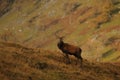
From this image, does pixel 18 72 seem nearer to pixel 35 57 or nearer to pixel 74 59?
pixel 35 57

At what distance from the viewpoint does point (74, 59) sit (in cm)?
4828

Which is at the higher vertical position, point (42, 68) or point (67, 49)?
point (67, 49)

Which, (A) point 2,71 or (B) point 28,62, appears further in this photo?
(B) point 28,62

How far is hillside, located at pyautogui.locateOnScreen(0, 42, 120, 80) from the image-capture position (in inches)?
1485

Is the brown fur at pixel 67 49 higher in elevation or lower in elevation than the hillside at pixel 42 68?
higher

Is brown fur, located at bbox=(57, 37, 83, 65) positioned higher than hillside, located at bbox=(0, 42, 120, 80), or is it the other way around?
brown fur, located at bbox=(57, 37, 83, 65)

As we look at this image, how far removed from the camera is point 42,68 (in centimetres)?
4178

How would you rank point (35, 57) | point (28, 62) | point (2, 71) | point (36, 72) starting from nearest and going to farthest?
point (2, 71) → point (36, 72) → point (28, 62) → point (35, 57)

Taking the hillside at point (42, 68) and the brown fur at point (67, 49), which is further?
the brown fur at point (67, 49)

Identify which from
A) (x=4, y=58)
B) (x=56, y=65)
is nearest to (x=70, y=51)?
(x=56, y=65)

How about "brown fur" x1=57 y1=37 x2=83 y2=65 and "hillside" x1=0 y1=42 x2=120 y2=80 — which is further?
"brown fur" x1=57 y1=37 x2=83 y2=65

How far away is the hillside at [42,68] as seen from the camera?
3772 centimetres

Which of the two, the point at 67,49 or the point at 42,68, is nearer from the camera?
the point at 42,68

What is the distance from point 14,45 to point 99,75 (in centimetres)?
1477
